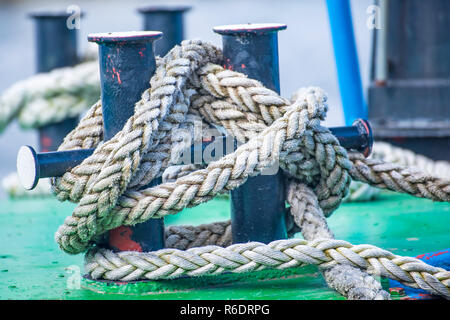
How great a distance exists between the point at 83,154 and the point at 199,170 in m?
0.21

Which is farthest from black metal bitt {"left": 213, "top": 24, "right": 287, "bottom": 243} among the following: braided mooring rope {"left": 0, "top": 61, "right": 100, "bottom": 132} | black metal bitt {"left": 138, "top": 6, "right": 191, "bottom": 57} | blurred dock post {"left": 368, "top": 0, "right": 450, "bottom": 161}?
braided mooring rope {"left": 0, "top": 61, "right": 100, "bottom": 132}

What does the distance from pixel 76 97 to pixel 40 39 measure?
0.27 meters

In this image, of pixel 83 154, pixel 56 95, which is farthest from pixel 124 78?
pixel 56 95

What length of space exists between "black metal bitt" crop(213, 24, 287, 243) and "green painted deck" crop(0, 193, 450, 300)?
0.10 metres

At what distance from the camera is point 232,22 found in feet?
29.1

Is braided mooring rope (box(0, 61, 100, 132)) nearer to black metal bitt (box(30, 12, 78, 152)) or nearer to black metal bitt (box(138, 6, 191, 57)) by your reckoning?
black metal bitt (box(30, 12, 78, 152))

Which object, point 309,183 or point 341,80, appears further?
point 341,80

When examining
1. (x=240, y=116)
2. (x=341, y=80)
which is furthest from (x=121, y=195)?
(x=341, y=80)

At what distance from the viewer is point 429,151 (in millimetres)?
2467

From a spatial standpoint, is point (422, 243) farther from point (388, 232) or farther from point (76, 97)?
point (76, 97)

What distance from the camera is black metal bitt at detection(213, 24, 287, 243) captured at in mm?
1398

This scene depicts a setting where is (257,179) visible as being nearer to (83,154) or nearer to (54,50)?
(83,154)
